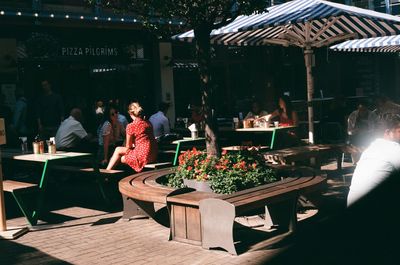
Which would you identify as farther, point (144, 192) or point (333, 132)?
point (333, 132)

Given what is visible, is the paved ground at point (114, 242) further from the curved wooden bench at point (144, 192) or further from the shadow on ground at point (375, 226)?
the shadow on ground at point (375, 226)

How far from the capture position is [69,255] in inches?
231

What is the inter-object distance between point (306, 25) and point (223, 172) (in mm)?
5125

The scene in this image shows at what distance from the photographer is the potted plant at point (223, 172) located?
630cm

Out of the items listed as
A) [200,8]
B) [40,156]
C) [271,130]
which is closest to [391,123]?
[200,8]

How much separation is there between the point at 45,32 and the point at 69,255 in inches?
338

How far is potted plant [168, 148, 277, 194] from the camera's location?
630 centimetres

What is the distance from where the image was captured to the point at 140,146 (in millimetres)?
8156

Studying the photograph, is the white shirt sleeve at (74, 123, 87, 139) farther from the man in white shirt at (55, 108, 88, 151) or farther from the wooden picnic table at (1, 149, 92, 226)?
the wooden picnic table at (1, 149, 92, 226)

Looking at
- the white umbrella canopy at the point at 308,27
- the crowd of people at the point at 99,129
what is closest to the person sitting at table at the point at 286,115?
the white umbrella canopy at the point at 308,27

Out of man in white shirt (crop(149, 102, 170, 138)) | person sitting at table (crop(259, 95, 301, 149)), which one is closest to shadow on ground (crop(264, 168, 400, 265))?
person sitting at table (crop(259, 95, 301, 149))

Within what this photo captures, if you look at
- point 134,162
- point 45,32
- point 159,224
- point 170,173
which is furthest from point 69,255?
point 45,32

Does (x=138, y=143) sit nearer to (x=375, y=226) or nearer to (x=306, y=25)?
(x=306, y=25)

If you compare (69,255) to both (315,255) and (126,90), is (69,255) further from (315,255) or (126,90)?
(126,90)
